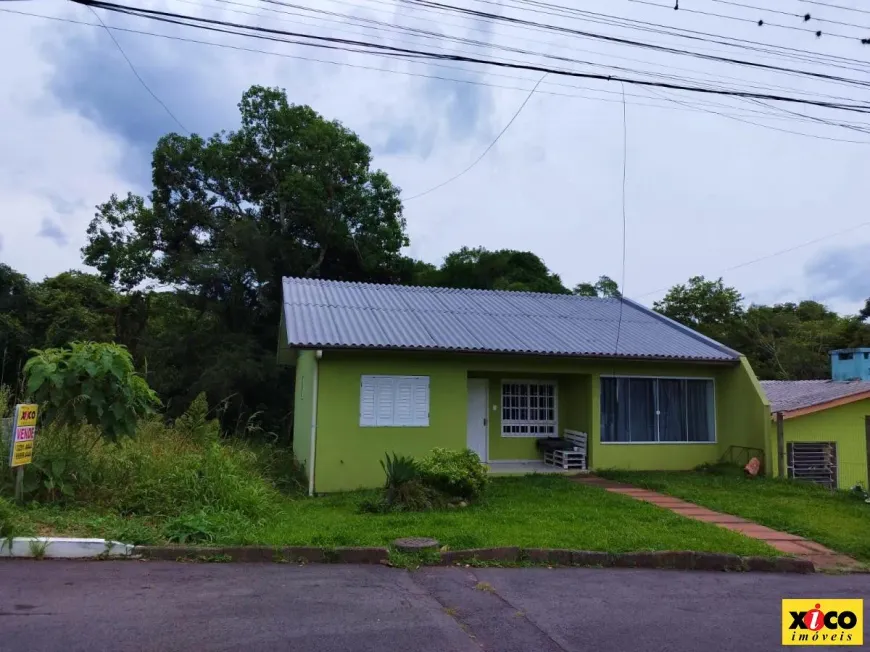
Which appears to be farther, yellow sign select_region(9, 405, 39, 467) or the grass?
the grass

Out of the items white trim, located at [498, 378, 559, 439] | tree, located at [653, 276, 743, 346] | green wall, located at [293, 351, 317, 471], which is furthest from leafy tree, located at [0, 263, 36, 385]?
tree, located at [653, 276, 743, 346]

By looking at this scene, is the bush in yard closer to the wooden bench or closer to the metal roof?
the metal roof

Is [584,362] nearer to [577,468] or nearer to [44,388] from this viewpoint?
[577,468]

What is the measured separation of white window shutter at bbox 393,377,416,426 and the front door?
2536 mm

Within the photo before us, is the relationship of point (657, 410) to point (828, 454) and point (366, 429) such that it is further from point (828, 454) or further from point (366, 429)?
point (366, 429)

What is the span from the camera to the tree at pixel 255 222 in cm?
2423

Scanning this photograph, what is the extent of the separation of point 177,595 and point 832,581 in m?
6.78

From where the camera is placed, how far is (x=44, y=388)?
8117 millimetres

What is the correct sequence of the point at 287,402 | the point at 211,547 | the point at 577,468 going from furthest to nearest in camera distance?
the point at 287,402, the point at 577,468, the point at 211,547

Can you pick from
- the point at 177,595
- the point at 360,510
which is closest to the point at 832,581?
the point at 360,510

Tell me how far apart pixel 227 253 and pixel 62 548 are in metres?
18.4

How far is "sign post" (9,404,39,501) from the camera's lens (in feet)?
25.0

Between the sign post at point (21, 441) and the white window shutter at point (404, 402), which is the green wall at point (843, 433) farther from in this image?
the sign post at point (21, 441)


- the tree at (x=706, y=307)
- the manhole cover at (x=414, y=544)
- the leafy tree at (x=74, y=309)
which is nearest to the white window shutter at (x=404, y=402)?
the manhole cover at (x=414, y=544)
